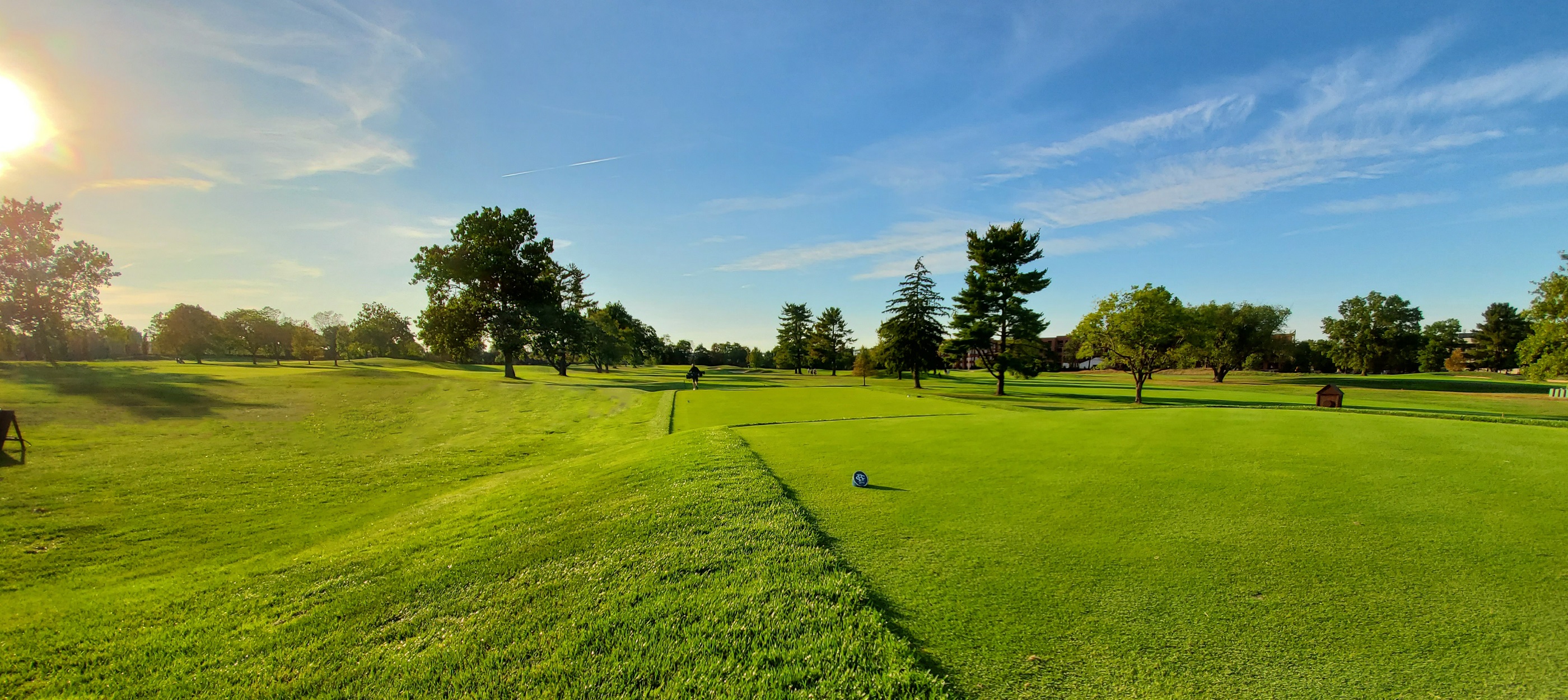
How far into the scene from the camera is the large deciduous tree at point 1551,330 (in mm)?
22516

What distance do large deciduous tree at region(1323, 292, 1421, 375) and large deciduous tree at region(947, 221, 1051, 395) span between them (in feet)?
190

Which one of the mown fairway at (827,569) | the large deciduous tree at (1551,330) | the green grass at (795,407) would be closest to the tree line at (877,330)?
the large deciduous tree at (1551,330)

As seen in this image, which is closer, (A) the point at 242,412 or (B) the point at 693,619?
(B) the point at 693,619

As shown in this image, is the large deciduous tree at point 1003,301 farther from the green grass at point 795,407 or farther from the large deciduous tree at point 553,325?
the large deciduous tree at point 553,325

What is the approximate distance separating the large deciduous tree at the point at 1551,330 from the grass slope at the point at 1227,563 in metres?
26.9

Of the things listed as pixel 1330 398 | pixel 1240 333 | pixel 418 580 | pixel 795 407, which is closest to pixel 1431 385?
pixel 1240 333

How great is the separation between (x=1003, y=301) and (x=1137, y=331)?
771 centimetres

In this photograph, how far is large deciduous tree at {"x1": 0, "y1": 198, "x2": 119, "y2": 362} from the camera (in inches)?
1047

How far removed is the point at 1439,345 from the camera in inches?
2670

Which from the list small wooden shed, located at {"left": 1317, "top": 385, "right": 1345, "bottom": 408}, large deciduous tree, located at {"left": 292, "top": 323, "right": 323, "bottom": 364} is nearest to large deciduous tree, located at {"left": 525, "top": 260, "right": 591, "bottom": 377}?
large deciduous tree, located at {"left": 292, "top": 323, "right": 323, "bottom": 364}

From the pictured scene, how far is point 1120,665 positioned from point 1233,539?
291 cm

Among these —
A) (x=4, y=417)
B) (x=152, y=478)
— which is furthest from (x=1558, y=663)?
(x=4, y=417)

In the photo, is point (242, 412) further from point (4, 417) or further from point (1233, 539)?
point (1233, 539)

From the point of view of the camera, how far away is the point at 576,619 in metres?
3.73
